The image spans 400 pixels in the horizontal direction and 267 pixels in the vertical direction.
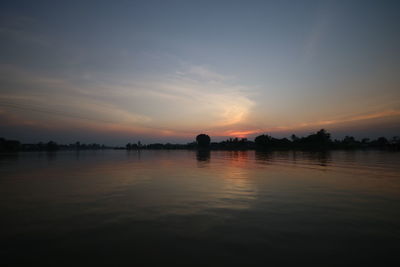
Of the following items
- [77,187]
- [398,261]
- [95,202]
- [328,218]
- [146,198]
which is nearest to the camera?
[398,261]

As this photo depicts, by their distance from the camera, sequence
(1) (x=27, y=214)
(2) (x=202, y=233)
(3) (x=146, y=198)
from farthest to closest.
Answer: (3) (x=146, y=198), (1) (x=27, y=214), (2) (x=202, y=233)

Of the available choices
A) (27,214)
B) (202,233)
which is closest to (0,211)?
(27,214)

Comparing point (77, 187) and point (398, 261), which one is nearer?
point (398, 261)

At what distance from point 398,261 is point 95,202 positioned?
1515 cm

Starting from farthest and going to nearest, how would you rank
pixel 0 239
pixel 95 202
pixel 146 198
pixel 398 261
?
pixel 146 198 → pixel 95 202 → pixel 0 239 → pixel 398 261

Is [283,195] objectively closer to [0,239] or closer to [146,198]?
[146,198]

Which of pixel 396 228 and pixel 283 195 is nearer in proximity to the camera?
pixel 396 228

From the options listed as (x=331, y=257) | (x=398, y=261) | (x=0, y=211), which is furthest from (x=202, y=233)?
(x=0, y=211)

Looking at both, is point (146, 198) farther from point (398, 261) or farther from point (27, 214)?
point (398, 261)

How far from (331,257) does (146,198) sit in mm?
11624

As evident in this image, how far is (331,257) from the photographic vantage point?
683cm

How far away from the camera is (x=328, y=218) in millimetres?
10617

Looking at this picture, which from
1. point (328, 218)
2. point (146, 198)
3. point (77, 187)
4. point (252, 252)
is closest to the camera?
point (252, 252)

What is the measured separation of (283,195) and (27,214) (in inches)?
638
